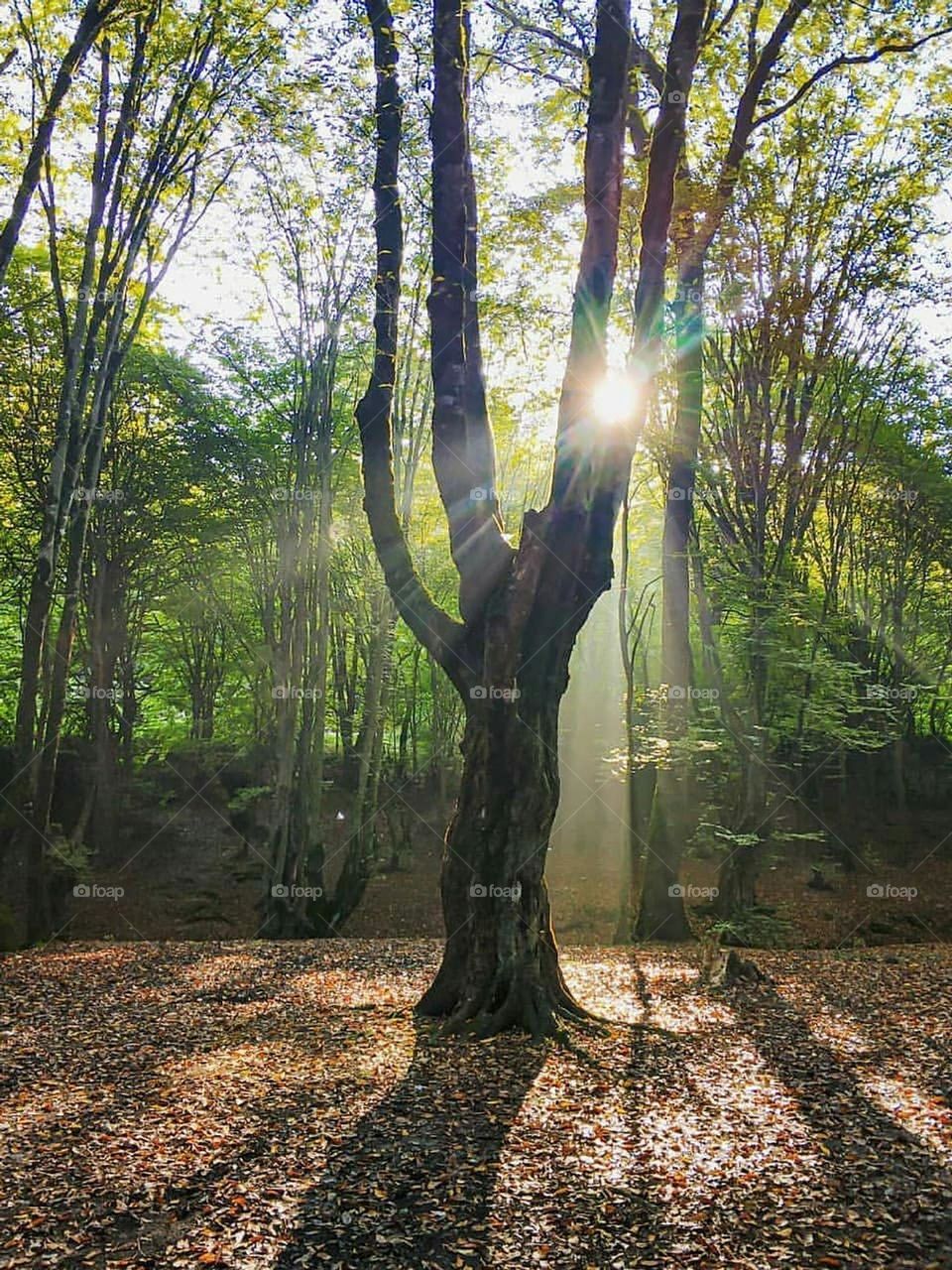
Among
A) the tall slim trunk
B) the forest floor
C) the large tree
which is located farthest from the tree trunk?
the tall slim trunk

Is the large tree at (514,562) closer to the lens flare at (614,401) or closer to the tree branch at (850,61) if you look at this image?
the lens flare at (614,401)

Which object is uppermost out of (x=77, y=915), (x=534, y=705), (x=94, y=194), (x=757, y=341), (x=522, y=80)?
(x=522, y=80)

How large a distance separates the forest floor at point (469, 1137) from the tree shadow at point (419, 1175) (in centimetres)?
1

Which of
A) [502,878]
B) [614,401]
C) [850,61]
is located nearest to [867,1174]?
[502,878]

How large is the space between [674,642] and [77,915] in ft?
37.0

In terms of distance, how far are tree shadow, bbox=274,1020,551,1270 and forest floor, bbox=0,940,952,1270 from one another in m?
0.01

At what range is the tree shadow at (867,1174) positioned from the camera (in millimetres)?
3418

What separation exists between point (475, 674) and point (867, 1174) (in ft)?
13.4

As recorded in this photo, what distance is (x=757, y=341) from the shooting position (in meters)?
12.3

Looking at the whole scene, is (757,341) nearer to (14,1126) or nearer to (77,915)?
(14,1126)

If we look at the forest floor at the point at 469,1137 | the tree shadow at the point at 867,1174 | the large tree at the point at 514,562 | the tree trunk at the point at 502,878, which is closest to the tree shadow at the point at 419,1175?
the forest floor at the point at 469,1137

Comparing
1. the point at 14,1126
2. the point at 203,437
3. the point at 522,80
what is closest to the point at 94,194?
the point at 522,80

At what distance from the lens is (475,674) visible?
7.20 m

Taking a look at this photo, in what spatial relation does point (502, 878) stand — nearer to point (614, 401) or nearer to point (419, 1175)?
point (419, 1175)
